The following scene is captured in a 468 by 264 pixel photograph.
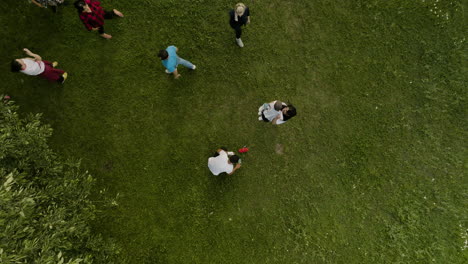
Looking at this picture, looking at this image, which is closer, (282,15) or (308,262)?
(308,262)

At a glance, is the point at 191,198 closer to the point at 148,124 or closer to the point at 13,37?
the point at 148,124

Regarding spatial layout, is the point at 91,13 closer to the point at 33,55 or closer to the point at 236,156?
the point at 33,55

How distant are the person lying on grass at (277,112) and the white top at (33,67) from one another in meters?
6.64

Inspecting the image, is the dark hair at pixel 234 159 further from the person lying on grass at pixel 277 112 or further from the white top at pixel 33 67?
the white top at pixel 33 67

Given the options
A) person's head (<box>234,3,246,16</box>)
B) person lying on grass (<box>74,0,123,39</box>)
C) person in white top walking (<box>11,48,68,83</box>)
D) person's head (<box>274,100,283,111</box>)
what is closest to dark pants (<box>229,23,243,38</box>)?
person's head (<box>234,3,246,16</box>)

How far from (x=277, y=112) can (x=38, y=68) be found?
23.2 feet

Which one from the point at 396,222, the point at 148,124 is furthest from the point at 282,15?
the point at 396,222

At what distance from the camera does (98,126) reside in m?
9.38

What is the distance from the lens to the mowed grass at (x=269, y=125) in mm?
9125

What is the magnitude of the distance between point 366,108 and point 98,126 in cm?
882

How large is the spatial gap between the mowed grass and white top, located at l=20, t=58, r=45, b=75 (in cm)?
97

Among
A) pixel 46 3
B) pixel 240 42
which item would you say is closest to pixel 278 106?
pixel 240 42

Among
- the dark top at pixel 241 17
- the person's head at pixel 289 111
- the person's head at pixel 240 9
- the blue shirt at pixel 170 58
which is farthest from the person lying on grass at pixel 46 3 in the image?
the person's head at pixel 289 111

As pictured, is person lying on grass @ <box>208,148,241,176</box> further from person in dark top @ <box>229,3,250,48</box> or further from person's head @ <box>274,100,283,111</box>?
person in dark top @ <box>229,3,250,48</box>
